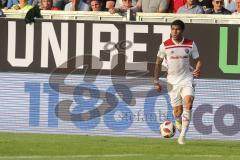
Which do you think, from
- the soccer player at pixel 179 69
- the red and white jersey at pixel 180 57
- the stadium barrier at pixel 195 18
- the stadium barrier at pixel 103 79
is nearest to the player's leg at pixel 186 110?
the soccer player at pixel 179 69

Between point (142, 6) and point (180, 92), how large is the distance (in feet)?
14.6

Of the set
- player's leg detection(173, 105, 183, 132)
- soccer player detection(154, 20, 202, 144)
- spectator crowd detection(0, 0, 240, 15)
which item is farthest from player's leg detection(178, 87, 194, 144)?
spectator crowd detection(0, 0, 240, 15)

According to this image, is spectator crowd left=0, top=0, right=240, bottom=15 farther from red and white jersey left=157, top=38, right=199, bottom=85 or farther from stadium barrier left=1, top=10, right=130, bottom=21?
red and white jersey left=157, top=38, right=199, bottom=85

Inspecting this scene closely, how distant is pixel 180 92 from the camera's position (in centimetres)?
1700

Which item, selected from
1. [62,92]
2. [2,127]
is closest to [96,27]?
[62,92]

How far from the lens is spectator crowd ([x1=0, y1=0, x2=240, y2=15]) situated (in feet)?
66.5

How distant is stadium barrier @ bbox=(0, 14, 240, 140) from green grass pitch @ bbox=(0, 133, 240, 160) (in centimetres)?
151

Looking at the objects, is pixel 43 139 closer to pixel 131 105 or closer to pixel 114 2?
pixel 131 105

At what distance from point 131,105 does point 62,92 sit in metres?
1.51

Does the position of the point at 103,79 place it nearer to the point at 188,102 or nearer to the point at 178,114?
the point at 178,114

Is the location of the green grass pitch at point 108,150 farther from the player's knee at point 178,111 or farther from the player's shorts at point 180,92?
the player's shorts at point 180,92

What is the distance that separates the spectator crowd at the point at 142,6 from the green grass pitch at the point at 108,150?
3658 mm

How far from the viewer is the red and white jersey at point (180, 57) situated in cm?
1691

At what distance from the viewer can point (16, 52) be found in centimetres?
2016
